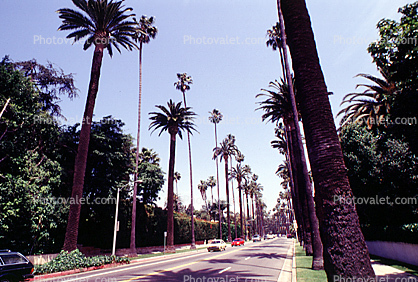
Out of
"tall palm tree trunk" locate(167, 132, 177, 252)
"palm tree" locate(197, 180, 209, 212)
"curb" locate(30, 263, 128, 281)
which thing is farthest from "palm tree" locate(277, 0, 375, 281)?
"palm tree" locate(197, 180, 209, 212)

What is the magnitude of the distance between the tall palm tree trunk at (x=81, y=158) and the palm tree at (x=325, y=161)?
18697 millimetres

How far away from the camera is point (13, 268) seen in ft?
36.5

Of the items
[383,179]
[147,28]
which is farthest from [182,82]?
[383,179]

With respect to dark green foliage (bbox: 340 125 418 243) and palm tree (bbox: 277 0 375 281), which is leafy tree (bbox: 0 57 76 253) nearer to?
palm tree (bbox: 277 0 375 281)

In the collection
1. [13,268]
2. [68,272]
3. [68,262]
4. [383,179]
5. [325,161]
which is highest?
[383,179]

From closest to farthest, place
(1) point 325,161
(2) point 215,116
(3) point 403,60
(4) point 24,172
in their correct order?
(1) point 325,161 → (3) point 403,60 → (4) point 24,172 → (2) point 215,116

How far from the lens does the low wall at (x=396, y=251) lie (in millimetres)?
15227

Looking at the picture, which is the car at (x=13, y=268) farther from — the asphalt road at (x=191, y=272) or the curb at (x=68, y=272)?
the asphalt road at (x=191, y=272)

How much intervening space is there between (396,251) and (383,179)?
5.72 m

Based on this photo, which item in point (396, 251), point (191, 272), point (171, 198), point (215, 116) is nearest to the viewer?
point (191, 272)

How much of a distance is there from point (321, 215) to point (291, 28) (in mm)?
4734

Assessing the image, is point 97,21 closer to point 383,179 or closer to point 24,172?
point 24,172

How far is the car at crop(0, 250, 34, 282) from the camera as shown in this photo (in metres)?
10.7

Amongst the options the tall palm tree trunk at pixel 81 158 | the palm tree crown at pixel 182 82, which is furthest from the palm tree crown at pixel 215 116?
the tall palm tree trunk at pixel 81 158
